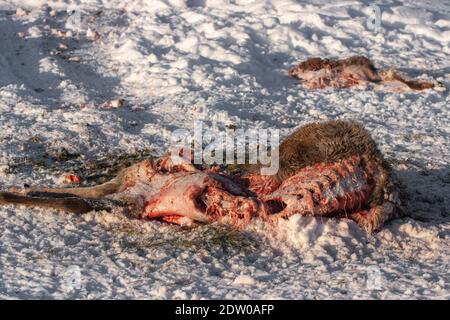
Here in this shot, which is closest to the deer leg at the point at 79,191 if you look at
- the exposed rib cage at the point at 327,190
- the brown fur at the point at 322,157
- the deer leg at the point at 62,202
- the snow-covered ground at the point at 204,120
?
the brown fur at the point at 322,157

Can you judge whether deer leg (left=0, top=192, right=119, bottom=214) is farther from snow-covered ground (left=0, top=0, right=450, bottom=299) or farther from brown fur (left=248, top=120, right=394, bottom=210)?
brown fur (left=248, top=120, right=394, bottom=210)

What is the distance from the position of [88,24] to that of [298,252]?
8.70 metres

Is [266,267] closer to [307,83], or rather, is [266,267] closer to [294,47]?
[307,83]

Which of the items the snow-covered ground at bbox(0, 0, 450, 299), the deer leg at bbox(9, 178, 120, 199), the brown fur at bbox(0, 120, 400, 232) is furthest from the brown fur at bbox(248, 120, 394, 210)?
the deer leg at bbox(9, 178, 120, 199)

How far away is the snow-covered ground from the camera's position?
17.6ft

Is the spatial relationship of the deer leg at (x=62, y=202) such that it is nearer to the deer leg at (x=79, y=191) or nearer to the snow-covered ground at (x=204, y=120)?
the snow-covered ground at (x=204, y=120)

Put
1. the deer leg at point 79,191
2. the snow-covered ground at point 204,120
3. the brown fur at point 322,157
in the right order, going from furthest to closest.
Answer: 1. the deer leg at point 79,191
2. the brown fur at point 322,157
3. the snow-covered ground at point 204,120

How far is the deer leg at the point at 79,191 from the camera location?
22.3 ft

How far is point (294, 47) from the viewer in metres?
12.8

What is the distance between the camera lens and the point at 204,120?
9.65 metres

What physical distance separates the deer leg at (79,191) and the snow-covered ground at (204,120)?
33cm

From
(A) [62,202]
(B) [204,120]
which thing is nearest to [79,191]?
(A) [62,202]

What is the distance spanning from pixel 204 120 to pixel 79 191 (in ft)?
10.0
